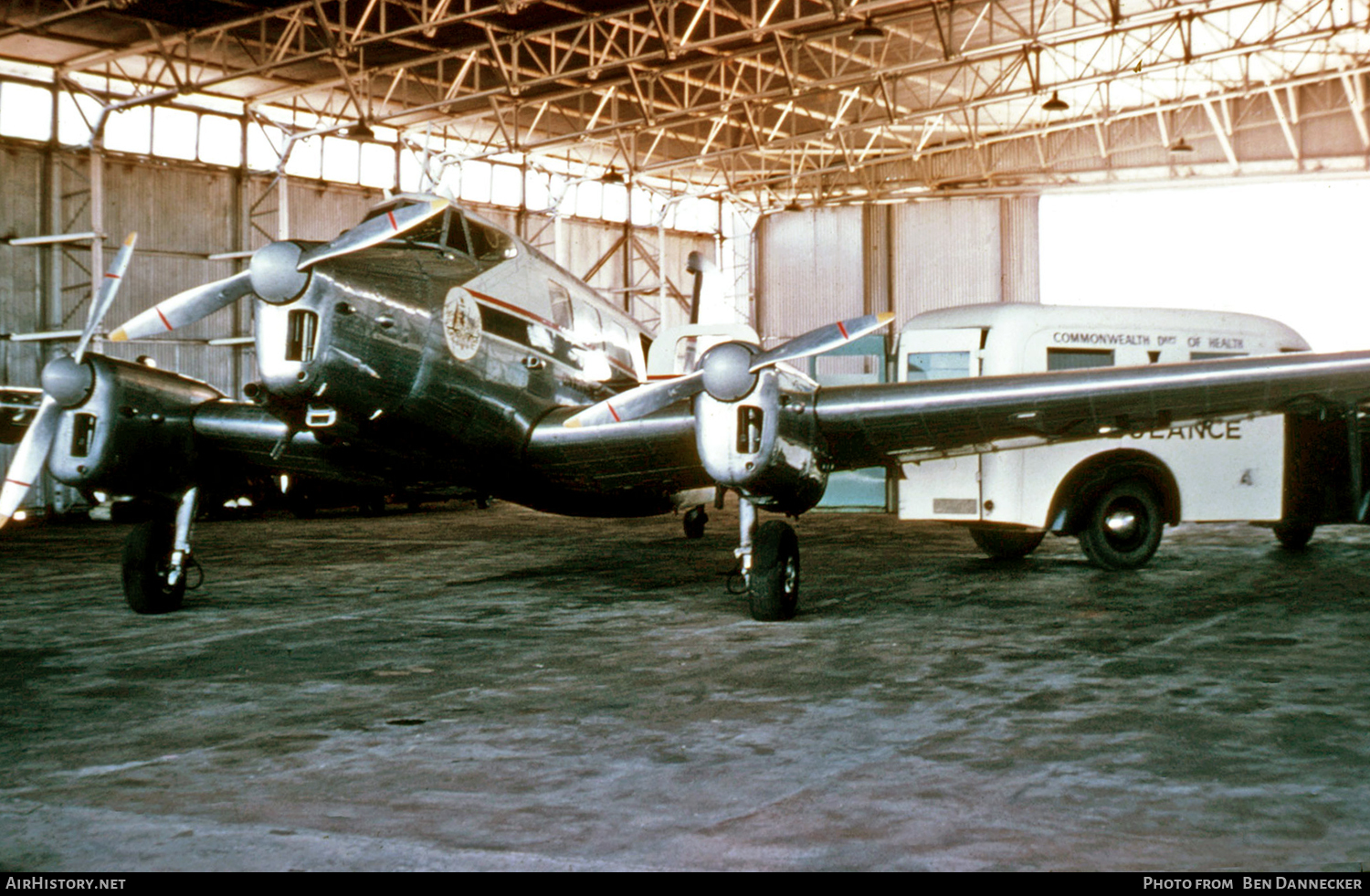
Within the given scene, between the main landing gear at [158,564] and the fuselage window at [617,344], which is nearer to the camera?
the main landing gear at [158,564]

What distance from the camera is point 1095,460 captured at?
13.5m

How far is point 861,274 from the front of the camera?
41.7 m

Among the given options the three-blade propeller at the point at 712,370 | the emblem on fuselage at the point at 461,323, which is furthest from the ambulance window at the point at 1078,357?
the emblem on fuselage at the point at 461,323

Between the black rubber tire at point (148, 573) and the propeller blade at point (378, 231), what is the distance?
366 centimetres

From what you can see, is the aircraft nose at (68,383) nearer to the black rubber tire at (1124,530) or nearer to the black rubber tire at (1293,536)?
the black rubber tire at (1124,530)

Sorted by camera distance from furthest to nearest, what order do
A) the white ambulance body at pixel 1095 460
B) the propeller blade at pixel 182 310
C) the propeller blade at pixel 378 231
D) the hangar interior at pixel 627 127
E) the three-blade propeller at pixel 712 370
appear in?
the hangar interior at pixel 627 127 < the white ambulance body at pixel 1095 460 < the propeller blade at pixel 182 310 < the three-blade propeller at pixel 712 370 < the propeller blade at pixel 378 231

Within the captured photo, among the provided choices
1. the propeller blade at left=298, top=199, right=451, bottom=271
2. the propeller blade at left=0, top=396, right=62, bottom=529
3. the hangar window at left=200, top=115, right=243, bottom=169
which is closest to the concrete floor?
the propeller blade at left=0, top=396, right=62, bottom=529

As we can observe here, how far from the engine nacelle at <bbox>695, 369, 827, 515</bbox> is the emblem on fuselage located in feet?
7.46

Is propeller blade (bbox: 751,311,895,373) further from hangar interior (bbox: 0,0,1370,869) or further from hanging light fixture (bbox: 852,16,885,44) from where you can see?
hanging light fixture (bbox: 852,16,885,44)

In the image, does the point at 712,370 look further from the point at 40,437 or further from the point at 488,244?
the point at 40,437

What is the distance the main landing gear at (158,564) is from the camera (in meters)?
10.9

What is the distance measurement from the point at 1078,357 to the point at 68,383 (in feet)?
35.9

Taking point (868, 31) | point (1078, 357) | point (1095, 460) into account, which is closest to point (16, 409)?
point (1078, 357)

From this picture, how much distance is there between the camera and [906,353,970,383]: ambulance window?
13.9 meters
